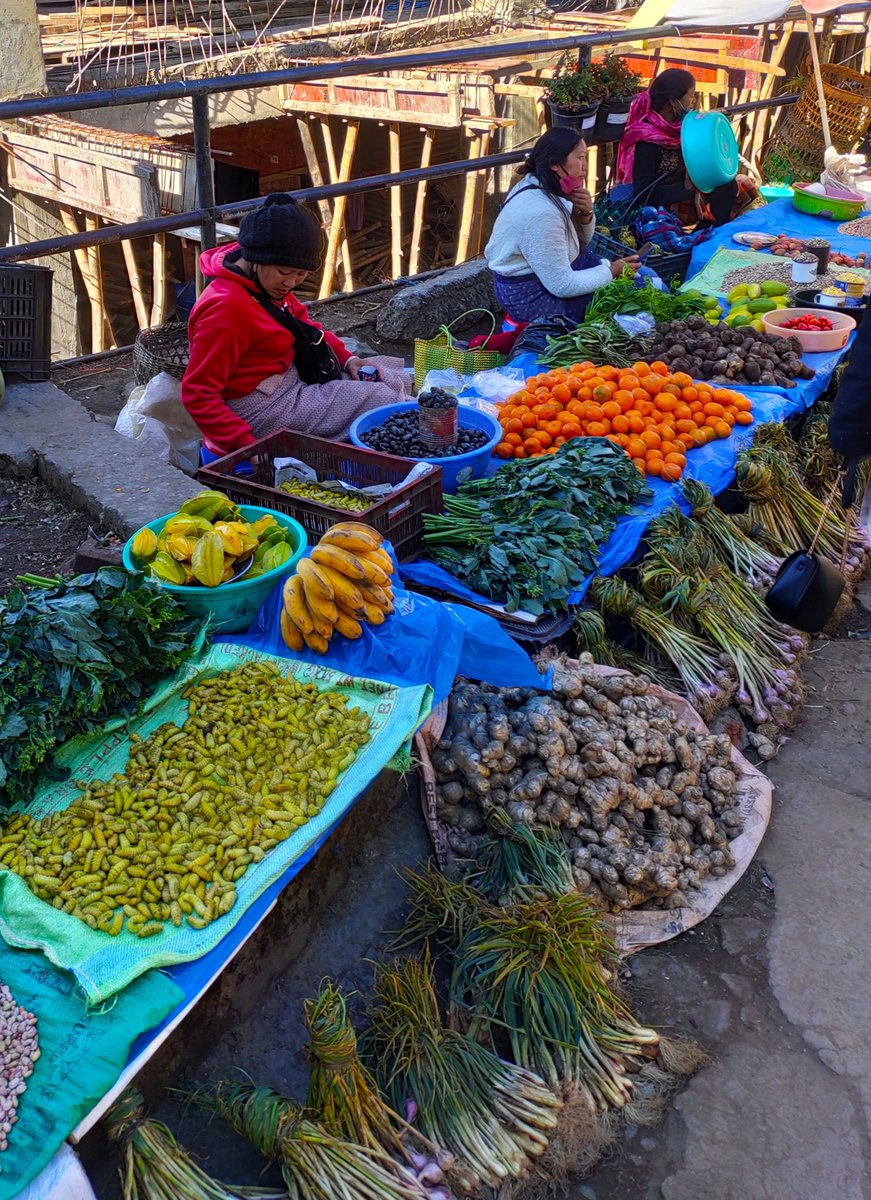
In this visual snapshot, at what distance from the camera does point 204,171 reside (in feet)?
17.8

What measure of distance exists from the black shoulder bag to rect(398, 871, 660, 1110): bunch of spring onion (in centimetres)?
277

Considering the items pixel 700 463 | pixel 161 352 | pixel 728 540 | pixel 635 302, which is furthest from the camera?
pixel 635 302

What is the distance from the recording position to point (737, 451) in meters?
4.68

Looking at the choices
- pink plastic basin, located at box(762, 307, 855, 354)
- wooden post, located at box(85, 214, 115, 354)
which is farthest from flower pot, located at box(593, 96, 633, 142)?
wooden post, located at box(85, 214, 115, 354)

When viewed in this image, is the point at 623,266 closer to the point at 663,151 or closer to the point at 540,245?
the point at 540,245

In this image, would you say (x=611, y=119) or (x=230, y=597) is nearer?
(x=230, y=597)

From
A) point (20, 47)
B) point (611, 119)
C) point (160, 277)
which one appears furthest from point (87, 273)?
point (611, 119)

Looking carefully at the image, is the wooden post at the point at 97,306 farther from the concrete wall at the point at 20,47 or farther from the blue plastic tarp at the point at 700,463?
the blue plastic tarp at the point at 700,463

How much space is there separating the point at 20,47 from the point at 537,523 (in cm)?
658

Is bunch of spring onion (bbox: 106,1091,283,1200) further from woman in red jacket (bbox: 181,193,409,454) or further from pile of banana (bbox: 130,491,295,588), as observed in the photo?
woman in red jacket (bbox: 181,193,409,454)

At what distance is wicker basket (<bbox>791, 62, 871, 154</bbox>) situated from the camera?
376 inches

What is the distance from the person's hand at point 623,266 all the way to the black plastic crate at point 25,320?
11.3 ft

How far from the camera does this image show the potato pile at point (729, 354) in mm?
5258

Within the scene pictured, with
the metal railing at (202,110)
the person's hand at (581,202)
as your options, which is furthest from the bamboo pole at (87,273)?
the person's hand at (581,202)
